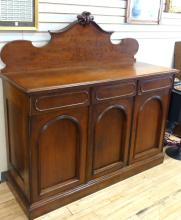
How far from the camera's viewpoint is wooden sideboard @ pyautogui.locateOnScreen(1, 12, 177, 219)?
180cm

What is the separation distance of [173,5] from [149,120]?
142 centimetres

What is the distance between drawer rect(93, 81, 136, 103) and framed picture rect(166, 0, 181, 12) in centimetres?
132

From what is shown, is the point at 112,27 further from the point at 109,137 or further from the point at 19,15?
the point at 109,137

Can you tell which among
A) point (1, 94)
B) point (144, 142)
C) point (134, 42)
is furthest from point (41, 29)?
point (144, 142)

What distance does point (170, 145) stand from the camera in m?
3.12

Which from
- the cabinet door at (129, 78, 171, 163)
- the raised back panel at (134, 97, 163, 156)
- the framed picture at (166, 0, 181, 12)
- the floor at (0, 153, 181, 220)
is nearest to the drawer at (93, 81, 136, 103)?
the cabinet door at (129, 78, 171, 163)

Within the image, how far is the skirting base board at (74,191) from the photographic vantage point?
1.96 meters

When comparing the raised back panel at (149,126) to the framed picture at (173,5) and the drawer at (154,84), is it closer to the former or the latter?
the drawer at (154,84)

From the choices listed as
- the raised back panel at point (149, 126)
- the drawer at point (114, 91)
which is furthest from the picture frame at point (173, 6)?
the drawer at point (114, 91)

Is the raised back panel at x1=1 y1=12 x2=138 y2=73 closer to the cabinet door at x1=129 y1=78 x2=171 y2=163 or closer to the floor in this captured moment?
the cabinet door at x1=129 y1=78 x2=171 y2=163

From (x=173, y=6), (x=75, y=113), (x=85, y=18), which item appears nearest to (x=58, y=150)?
(x=75, y=113)

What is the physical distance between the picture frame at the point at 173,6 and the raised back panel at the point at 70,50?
79 cm

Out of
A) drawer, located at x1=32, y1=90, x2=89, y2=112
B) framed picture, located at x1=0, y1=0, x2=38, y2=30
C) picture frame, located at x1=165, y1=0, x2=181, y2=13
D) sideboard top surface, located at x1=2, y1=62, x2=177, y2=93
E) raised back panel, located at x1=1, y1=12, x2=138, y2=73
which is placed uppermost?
picture frame, located at x1=165, y1=0, x2=181, y2=13

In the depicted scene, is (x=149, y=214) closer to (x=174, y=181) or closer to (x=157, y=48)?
(x=174, y=181)
